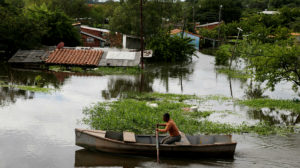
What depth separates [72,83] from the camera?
81.2 ft

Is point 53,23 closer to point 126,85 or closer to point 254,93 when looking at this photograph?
point 126,85

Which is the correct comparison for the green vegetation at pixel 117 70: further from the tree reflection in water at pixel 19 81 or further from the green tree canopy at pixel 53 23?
the green tree canopy at pixel 53 23

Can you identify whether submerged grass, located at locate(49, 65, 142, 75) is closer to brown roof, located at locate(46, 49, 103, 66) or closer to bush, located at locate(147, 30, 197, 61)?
brown roof, located at locate(46, 49, 103, 66)

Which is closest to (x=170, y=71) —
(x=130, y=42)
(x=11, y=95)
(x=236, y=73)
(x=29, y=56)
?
(x=236, y=73)

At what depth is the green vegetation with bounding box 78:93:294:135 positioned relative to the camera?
44.9 feet

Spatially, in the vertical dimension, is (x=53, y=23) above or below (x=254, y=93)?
above

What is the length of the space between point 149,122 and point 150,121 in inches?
2.9

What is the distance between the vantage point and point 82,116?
15.7 m

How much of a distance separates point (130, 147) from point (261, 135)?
6508 mm

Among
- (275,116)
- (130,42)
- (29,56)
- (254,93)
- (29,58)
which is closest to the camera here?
(275,116)

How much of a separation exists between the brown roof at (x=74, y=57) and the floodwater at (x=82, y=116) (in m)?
3.30

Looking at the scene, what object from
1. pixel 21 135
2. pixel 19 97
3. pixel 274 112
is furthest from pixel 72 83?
pixel 274 112

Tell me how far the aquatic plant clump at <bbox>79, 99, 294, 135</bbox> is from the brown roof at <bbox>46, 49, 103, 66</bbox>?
16518 millimetres

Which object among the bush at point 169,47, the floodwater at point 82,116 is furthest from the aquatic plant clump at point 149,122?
the bush at point 169,47
